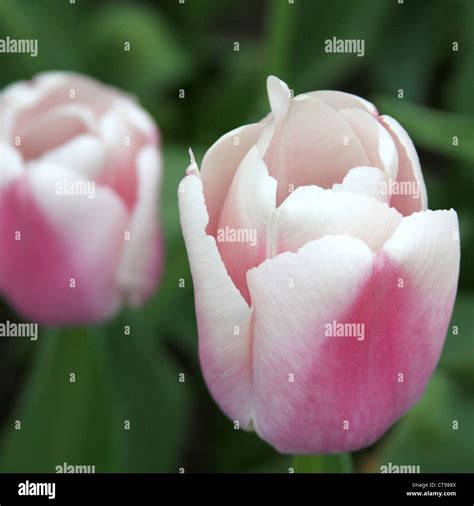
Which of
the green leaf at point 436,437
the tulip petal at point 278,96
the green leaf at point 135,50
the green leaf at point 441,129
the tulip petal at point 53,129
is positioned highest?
the green leaf at point 135,50

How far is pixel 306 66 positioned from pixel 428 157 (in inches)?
6.2

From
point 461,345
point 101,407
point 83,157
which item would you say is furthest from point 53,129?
point 461,345

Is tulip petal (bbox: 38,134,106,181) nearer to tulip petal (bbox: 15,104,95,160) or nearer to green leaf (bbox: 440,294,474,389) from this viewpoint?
tulip petal (bbox: 15,104,95,160)

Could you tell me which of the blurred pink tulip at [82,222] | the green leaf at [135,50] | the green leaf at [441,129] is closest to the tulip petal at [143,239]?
the blurred pink tulip at [82,222]

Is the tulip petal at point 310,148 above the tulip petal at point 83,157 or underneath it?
underneath

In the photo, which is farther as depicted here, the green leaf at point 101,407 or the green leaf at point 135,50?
the green leaf at point 135,50

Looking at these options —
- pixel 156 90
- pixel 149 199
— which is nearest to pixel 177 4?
pixel 156 90

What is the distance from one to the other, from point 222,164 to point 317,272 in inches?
2.3

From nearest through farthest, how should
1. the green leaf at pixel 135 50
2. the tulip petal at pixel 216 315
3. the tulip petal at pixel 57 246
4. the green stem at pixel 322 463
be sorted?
the tulip petal at pixel 216 315 < the green stem at pixel 322 463 < the tulip petal at pixel 57 246 < the green leaf at pixel 135 50

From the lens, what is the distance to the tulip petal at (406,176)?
368 millimetres

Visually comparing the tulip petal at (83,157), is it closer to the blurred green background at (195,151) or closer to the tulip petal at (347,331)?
the blurred green background at (195,151)

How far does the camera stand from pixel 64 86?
0.63 meters

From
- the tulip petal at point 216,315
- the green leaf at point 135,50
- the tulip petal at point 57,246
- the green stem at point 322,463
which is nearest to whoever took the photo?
the tulip petal at point 216,315

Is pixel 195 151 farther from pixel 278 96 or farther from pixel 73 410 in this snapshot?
pixel 278 96
